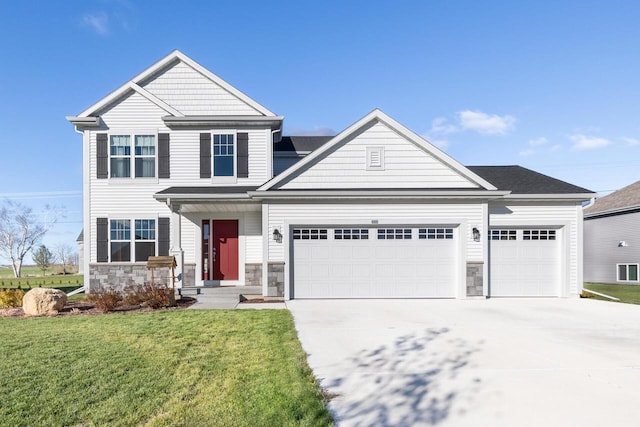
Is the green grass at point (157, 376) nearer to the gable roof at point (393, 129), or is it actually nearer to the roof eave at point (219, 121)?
the gable roof at point (393, 129)

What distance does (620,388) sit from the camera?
15.2 ft

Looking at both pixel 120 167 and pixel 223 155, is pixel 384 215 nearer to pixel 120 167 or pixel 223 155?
pixel 223 155

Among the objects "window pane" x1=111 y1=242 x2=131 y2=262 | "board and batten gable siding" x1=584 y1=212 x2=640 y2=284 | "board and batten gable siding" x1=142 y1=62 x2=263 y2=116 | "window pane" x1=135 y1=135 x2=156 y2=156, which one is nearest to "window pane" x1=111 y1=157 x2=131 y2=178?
"window pane" x1=135 y1=135 x2=156 y2=156

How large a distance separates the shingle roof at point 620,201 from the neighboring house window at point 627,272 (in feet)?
9.98

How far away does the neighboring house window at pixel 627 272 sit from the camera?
1848 cm

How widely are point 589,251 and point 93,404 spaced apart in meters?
25.5

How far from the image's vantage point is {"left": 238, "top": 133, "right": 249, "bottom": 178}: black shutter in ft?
44.8

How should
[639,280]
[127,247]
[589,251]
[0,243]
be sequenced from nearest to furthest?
1. [127,247]
2. [639,280]
3. [589,251]
4. [0,243]

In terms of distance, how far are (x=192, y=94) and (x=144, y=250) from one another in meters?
6.43

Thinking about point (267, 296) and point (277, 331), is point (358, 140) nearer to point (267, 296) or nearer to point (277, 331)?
point (267, 296)

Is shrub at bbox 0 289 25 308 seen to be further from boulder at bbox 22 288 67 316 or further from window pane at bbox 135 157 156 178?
window pane at bbox 135 157 156 178

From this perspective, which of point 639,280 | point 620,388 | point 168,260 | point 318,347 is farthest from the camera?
point 639,280

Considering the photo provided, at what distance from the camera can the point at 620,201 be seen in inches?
782

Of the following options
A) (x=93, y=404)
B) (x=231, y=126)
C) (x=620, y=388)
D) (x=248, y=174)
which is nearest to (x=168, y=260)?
(x=248, y=174)
